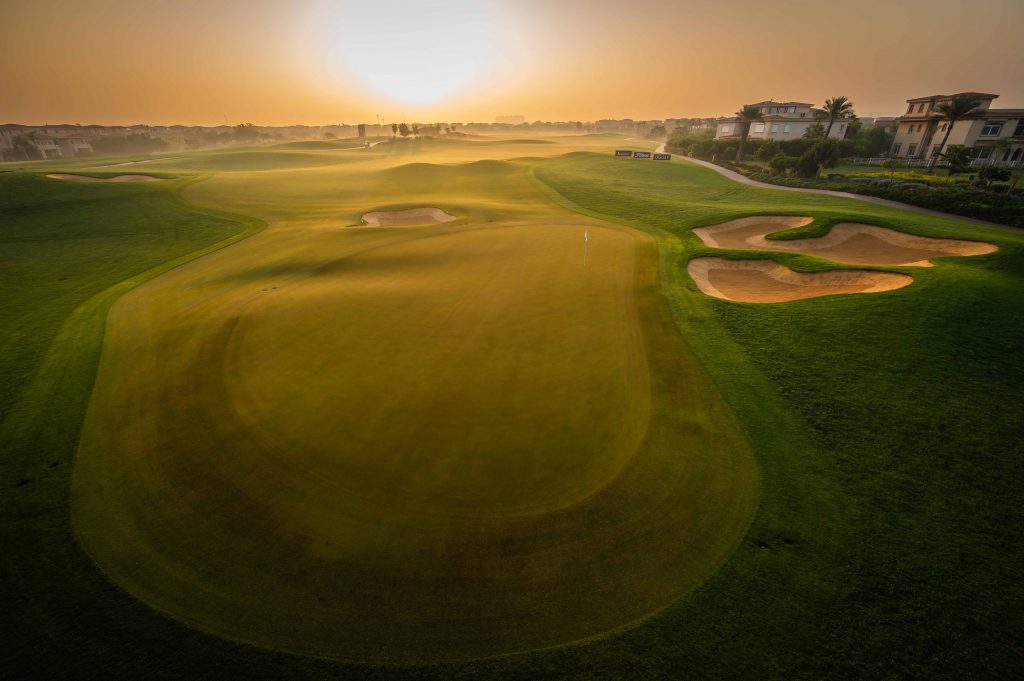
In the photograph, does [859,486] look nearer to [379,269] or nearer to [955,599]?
[955,599]

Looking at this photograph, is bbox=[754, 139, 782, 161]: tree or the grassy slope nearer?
the grassy slope

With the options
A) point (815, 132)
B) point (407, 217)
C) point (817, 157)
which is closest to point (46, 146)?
point (407, 217)

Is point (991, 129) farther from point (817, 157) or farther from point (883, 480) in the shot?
point (883, 480)

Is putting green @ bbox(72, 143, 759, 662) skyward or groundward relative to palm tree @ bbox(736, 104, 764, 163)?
groundward

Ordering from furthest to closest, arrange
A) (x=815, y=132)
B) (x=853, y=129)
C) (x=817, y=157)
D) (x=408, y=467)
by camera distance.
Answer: (x=853, y=129), (x=815, y=132), (x=817, y=157), (x=408, y=467)

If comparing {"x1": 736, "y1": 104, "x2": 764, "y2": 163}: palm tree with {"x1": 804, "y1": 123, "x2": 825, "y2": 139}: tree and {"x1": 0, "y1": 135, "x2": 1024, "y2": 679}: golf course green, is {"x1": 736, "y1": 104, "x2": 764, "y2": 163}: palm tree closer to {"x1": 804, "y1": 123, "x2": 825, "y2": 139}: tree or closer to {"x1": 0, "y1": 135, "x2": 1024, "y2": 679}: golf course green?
{"x1": 804, "y1": 123, "x2": 825, "y2": 139}: tree

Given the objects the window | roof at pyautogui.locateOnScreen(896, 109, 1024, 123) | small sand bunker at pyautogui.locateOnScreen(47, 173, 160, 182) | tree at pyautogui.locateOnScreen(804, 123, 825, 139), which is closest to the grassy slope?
tree at pyautogui.locateOnScreen(804, 123, 825, 139)
